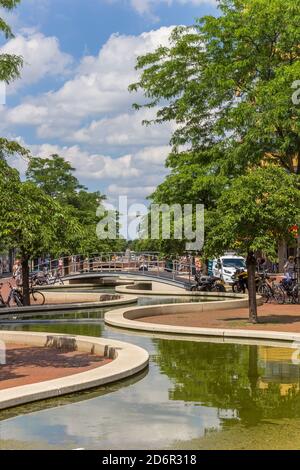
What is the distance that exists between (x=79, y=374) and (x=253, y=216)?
30.9ft

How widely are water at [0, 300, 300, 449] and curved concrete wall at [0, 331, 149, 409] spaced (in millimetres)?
154

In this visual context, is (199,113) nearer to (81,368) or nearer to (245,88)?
(245,88)

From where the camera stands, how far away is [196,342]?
15.2m

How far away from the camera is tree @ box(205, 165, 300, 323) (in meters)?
18.2

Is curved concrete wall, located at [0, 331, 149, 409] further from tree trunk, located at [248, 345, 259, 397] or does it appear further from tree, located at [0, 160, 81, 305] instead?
tree, located at [0, 160, 81, 305]

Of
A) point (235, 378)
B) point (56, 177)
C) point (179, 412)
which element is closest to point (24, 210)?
point (179, 412)

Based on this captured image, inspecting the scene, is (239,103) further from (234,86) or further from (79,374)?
(79,374)

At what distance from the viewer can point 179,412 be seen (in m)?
8.48

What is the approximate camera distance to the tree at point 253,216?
18.2 m

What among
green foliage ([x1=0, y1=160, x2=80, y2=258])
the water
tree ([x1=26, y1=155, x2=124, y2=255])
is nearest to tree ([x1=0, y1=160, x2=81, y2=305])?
green foliage ([x1=0, y1=160, x2=80, y2=258])

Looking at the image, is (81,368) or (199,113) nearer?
(81,368)
